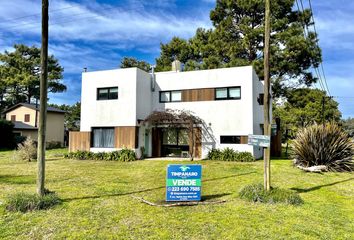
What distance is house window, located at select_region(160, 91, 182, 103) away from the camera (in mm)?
19062

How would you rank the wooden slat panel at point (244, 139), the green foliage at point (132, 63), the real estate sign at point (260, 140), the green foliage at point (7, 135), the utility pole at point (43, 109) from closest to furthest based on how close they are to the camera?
the utility pole at point (43, 109)
the real estate sign at point (260, 140)
the wooden slat panel at point (244, 139)
the green foliage at point (7, 135)
the green foliage at point (132, 63)

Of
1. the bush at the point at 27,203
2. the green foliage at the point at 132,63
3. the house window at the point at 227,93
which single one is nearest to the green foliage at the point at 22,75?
the green foliage at the point at 132,63

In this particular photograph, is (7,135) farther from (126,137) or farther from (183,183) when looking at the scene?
(183,183)

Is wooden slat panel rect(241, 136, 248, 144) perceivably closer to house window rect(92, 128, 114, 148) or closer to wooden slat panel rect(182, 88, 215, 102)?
wooden slat panel rect(182, 88, 215, 102)

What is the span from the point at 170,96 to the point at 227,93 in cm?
410

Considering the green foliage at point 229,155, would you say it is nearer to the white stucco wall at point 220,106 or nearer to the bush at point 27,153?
the white stucco wall at point 220,106

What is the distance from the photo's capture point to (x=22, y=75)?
3912 centimetres

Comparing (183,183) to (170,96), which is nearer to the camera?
(183,183)

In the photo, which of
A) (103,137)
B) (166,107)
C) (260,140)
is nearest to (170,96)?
(166,107)

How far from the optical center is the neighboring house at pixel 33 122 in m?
30.4

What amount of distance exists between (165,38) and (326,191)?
1262 inches

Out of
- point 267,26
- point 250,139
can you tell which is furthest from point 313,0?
point 250,139

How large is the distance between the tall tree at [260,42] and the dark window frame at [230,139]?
39.7 feet

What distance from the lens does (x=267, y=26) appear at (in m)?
7.68
